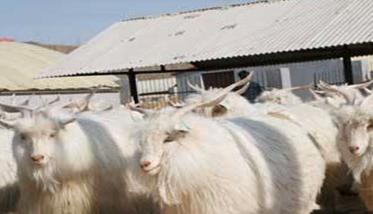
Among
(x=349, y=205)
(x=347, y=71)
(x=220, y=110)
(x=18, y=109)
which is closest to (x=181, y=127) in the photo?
(x=18, y=109)

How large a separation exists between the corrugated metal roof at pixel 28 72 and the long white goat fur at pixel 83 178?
18.1m

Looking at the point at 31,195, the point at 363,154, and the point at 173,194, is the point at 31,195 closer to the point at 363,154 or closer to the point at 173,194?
the point at 173,194

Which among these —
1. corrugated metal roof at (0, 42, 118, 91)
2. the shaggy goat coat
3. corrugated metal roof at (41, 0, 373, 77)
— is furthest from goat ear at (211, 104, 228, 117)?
corrugated metal roof at (0, 42, 118, 91)

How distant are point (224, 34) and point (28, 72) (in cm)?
1289

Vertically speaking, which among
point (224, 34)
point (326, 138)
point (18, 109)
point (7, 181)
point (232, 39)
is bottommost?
point (7, 181)

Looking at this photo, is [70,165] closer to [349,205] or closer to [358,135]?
[358,135]

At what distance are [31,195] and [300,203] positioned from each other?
2.92m

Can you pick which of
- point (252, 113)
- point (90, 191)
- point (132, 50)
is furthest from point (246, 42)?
A: point (90, 191)

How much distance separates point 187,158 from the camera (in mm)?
6348

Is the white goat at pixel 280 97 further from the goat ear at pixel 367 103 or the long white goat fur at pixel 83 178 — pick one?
the long white goat fur at pixel 83 178

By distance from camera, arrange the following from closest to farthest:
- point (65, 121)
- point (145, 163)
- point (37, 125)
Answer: point (145, 163) < point (37, 125) < point (65, 121)

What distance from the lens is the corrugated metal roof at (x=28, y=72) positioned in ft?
90.7

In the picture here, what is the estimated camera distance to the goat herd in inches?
253

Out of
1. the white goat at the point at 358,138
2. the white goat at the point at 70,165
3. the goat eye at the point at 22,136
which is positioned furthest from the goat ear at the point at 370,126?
the goat eye at the point at 22,136
